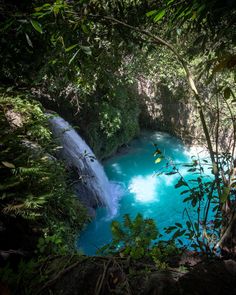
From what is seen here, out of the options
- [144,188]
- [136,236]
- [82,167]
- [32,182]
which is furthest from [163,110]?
[136,236]

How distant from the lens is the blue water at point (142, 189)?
5777mm

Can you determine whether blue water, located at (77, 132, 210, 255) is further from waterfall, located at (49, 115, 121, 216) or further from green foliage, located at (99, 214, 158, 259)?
green foliage, located at (99, 214, 158, 259)

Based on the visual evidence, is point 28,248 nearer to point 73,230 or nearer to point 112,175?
point 73,230

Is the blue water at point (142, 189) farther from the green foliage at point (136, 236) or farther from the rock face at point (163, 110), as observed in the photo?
the green foliage at point (136, 236)

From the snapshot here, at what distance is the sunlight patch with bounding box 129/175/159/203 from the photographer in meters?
7.34

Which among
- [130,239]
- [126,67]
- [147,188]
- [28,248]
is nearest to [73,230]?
[28,248]

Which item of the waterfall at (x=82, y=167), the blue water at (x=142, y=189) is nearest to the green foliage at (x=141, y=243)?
the blue water at (x=142, y=189)

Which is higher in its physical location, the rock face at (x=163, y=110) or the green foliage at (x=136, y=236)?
the rock face at (x=163, y=110)

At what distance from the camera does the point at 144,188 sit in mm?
7898

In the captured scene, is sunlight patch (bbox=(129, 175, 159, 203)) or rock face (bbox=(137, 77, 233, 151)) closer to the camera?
sunlight patch (bbox=(129, 175, 159, 203))

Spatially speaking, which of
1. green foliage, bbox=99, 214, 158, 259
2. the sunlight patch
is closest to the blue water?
the sunlight patch

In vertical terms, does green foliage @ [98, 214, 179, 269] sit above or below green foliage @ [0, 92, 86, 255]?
below

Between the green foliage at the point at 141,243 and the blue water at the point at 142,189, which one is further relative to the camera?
the blue water at the point at 142,189

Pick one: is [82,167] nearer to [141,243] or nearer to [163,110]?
[141,243]
